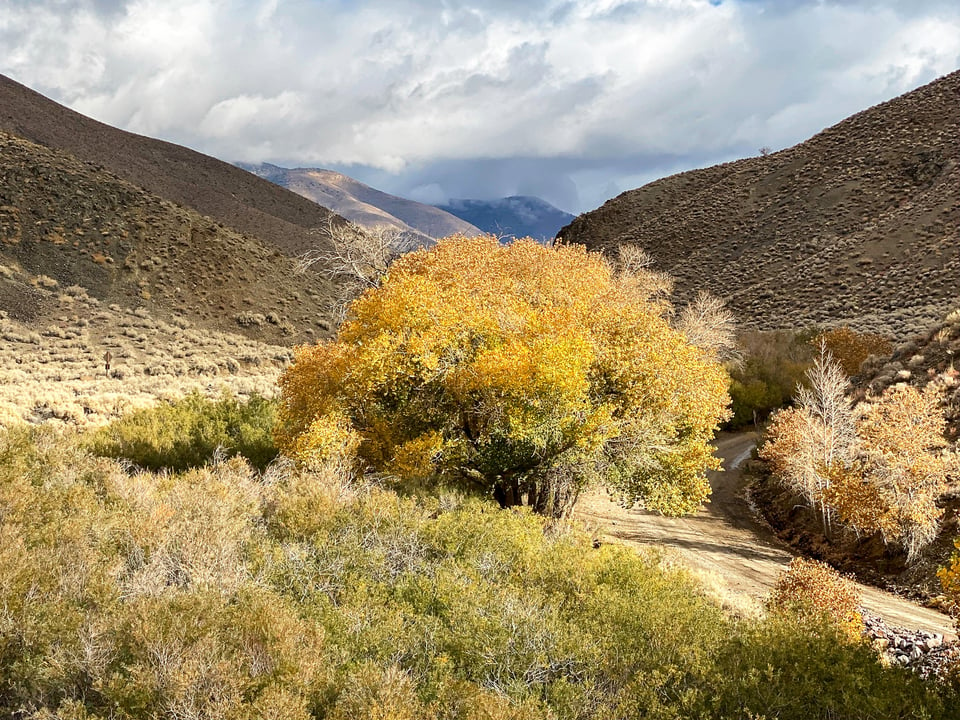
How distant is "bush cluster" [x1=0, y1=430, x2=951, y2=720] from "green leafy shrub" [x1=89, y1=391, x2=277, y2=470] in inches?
245

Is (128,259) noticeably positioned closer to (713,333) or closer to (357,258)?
(357,258)

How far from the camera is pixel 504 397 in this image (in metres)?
14.4

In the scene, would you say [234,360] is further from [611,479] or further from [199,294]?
[611,479]

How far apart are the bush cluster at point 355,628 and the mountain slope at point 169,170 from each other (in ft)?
192

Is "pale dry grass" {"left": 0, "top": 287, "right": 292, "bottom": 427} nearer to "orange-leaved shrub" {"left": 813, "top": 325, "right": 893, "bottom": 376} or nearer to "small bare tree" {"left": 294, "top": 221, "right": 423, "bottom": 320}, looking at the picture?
"small bare tree" {"left": 294, "top": 221, "right": 423, "bottom": 320}

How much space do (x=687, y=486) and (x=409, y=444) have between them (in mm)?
7535

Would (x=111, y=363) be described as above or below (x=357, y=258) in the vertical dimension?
below

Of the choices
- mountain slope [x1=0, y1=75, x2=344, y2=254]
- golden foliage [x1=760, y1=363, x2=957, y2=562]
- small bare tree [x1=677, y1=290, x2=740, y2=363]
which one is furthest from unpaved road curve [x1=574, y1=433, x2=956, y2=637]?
mountain slope [x1=0, y1=75, x2=344, y2=254]

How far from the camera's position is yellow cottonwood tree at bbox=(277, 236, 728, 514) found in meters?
14.0

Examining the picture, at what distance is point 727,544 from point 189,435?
1837cm

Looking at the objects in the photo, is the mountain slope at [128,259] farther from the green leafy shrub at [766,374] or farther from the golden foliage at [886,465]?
the golden foliage at [886,465]

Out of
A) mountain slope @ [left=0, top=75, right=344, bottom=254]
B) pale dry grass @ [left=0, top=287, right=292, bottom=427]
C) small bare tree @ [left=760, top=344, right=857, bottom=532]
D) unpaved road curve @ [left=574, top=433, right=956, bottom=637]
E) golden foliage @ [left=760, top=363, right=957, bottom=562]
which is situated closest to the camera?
unpaved road curve @ [left=574, top=433, right=956, bottom=637]

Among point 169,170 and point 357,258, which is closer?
point 357,258

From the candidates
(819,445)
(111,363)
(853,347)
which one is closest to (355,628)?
(819,445)
